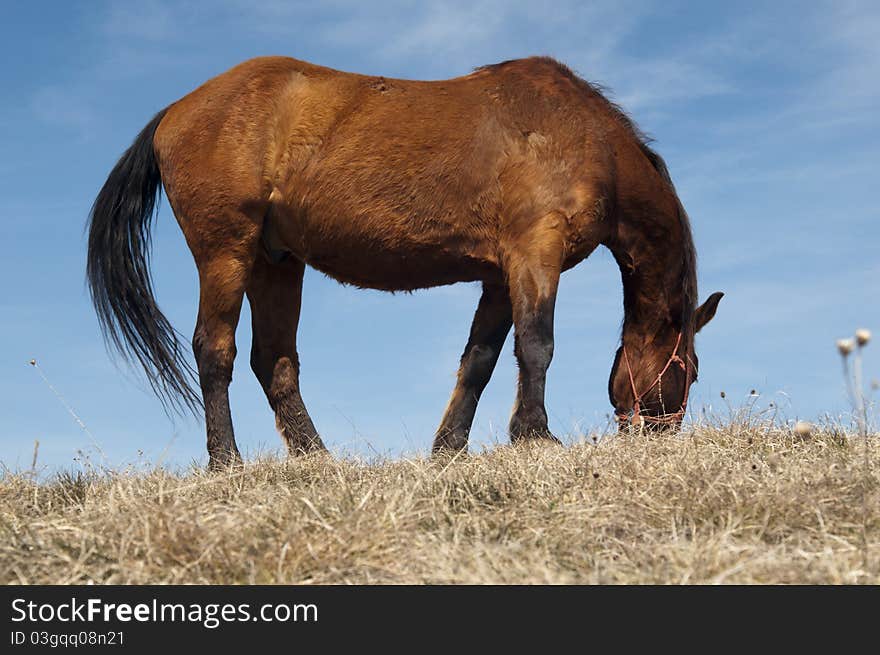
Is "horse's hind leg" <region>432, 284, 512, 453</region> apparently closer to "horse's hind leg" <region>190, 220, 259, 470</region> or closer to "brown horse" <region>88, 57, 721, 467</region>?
"brown horse" <region>88, 57, 721, 467</region>

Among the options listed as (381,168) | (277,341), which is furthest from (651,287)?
(277,341)

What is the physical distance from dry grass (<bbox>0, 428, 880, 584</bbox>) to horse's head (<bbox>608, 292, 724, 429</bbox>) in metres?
1.83

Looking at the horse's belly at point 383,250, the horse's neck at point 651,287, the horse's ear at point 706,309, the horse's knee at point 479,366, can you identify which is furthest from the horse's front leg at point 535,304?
the horse's ear at point 706,309

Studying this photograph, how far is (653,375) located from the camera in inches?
285

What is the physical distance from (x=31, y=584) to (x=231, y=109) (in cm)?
385

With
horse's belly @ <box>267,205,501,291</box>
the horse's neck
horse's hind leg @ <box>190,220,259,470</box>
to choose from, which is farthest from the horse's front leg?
horse's hind leg @ <box>190,220,259,470</box>

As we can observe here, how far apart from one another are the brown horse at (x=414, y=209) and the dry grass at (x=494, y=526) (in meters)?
1.60

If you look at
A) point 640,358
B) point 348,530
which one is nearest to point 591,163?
point 640,358

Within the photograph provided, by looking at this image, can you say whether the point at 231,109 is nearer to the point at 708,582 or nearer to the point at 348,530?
the point at 348,530

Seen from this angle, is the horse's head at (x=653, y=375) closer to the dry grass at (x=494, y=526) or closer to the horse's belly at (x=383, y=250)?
the horse's belly at (x=383, y=250)

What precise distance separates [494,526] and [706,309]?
409cm

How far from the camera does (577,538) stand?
3930mm

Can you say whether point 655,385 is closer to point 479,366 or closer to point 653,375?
point 653,375

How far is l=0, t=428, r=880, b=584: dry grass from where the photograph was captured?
358cm
